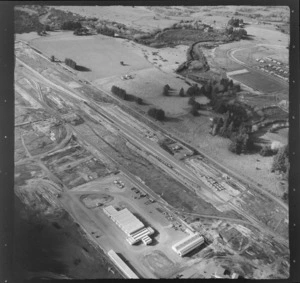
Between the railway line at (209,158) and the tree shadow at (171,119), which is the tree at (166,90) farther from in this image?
the railway line at (209,158)

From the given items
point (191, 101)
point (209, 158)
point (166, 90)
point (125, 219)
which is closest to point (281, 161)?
point (209, 158)

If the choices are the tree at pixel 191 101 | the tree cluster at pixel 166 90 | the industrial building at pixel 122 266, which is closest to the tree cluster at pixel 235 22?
the tree at pixel 191 101

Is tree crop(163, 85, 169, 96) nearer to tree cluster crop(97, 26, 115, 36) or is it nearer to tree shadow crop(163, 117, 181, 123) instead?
tree shadow crop(163, 117, 181, 123)

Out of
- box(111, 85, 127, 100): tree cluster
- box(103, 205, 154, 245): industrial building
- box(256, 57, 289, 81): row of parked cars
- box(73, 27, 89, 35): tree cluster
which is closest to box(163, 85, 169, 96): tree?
box(111, 85, 127, 100): tree cluster

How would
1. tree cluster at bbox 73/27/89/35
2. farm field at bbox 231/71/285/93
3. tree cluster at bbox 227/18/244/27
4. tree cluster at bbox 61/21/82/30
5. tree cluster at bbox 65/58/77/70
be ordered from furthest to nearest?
tree cluster at bbox 73/27/89/35 → tree cluster at bbox 61/21/82/30 → tree cluster at bbox 65/58/77/70 → tree cluster at bbox 227/18/244/27 → farm field at bbox 231/71/285/93

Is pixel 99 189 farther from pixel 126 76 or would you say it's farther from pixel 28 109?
pixel 126 76

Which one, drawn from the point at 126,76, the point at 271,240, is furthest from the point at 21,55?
the point at 271,240
